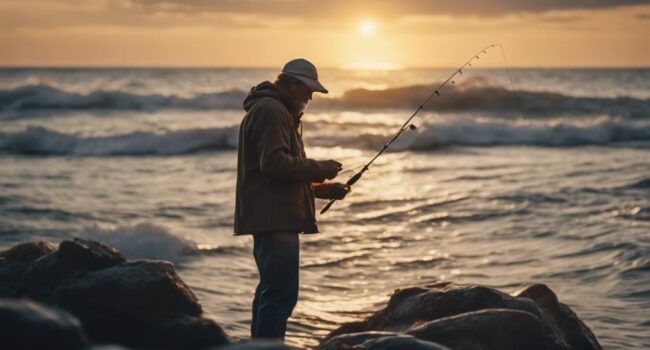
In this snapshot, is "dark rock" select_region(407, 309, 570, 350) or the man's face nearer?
the man's face

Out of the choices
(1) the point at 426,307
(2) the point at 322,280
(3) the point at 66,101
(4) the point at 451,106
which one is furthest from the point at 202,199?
(3) the point at 66,101

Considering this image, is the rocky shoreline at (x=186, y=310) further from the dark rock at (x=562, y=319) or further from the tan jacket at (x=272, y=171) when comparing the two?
the tan jacket at (x=272, y=171)

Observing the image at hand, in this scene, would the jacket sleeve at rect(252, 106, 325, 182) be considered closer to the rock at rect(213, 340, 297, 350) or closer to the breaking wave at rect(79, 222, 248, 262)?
the rock at rect(213, 340, 297, 350)

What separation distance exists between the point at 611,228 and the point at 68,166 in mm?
12008

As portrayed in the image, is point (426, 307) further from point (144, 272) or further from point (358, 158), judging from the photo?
point (358, 158)

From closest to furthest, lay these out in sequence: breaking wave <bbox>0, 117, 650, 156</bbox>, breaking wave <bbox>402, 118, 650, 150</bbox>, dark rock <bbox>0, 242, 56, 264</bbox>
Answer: dark rock <bbox>0, 242, 56, 264</bbox> < breaking wave <bbox>0, 117, 650, 156</bbox> < breaking wave <bbox>402, 118, 650, 150</bbox>

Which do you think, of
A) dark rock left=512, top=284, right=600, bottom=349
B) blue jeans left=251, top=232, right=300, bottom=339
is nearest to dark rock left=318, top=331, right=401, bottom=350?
blue jeans left=251, top=232, right=300, bottom=339

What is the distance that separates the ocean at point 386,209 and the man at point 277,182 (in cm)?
207

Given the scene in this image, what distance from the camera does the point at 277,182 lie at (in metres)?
4.87

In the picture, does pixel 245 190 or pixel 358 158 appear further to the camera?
pixel 358 158

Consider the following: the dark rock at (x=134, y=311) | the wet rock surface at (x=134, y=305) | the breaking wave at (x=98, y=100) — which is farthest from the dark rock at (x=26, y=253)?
the breaking wave at (x=98, y=100)

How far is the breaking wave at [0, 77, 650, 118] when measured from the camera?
3475 centimetres

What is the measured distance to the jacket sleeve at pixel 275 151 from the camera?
4758 mm

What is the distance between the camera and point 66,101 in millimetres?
37969
